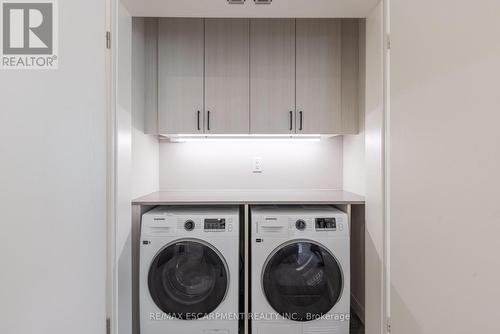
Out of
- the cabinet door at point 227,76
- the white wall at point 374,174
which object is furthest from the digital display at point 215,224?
the white wall at point 374,174

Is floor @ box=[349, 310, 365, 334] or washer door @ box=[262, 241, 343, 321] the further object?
floor @ box=[349, 310, 365, 334]

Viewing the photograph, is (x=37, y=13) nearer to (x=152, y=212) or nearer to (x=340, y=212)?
(x=152, y=212)

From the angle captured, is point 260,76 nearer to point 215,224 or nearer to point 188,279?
point 215,224

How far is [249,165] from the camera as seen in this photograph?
2.48 meters

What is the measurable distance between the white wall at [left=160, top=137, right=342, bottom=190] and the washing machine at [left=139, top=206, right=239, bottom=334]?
77 cm

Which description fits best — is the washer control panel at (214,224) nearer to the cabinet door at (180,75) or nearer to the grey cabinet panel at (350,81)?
the cabinet door at (180,75)

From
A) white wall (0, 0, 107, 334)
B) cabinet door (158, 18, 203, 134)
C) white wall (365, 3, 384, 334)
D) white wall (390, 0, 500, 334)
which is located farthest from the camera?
cabinet door (158, 18, 203, 134)

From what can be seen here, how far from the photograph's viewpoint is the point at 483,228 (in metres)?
0.83

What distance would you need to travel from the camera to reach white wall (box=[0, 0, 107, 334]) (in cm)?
136

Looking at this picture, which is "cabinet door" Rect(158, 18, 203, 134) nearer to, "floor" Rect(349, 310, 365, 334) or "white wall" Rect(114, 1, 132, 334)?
"white wall" Rect(114, 1, 132, 334)

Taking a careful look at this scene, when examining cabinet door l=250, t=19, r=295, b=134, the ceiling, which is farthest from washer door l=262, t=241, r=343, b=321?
the ceiling

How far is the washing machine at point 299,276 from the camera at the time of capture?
1734 millimetres

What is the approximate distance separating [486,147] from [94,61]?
5.59 feet

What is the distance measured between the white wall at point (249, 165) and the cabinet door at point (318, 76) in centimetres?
38
